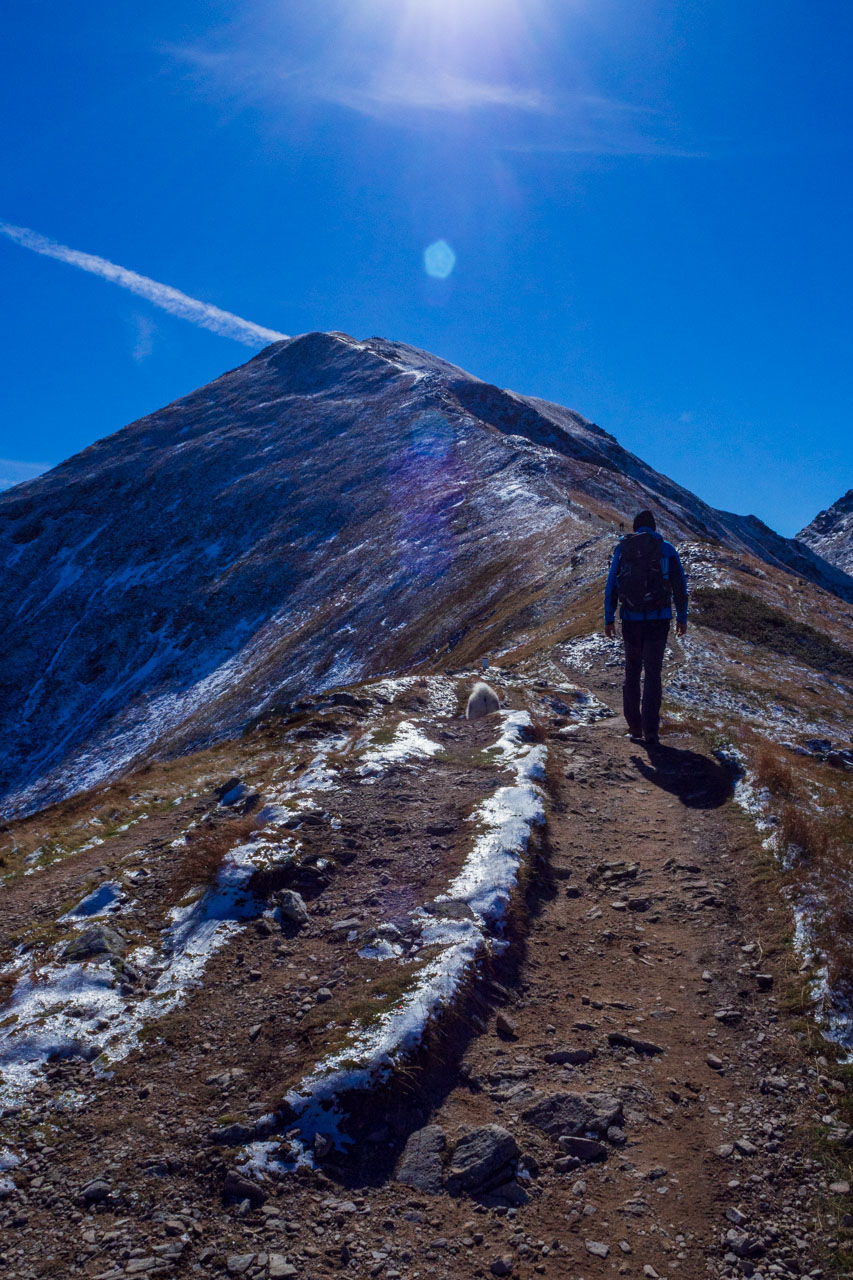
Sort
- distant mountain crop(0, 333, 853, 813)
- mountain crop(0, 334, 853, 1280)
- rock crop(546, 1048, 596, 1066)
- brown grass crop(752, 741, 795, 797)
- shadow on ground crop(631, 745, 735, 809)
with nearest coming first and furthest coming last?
mountain crop(0, 334, 853, 1280), rock crop(546, 1048, 596, 1066), brown grass crop(752, 741, 795, 797), shadow on ground crop(631, 745, 735, 809), distant mountain crop(0, 333, 853, 813)

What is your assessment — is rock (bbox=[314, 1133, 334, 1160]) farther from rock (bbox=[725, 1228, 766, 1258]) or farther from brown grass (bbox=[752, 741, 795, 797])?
brown grass (bbox=[752, 741, 795, 797])

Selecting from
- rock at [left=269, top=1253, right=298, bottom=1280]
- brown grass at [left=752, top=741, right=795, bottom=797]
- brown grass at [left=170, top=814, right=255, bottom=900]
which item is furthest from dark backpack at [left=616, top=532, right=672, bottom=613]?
rock at [left=269, top=1253, right=298, bottom=1280]

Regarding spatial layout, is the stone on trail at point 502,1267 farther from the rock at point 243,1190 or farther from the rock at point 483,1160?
the rock at point 243,1190

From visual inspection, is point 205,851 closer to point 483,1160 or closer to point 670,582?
point 483,1160

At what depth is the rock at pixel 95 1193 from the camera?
4531 mm

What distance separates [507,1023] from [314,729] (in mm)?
9808

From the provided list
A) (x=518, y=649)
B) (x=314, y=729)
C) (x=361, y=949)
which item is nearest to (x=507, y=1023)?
(x=361, y=949)

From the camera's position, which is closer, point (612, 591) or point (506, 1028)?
point (506, 1028)

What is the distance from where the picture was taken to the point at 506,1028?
612cm

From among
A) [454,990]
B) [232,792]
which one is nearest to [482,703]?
[232,792]

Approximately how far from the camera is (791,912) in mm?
6938

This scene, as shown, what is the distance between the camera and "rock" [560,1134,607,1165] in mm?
4730

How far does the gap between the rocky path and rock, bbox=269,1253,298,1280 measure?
0.05 ft

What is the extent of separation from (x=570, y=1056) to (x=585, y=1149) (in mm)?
956
